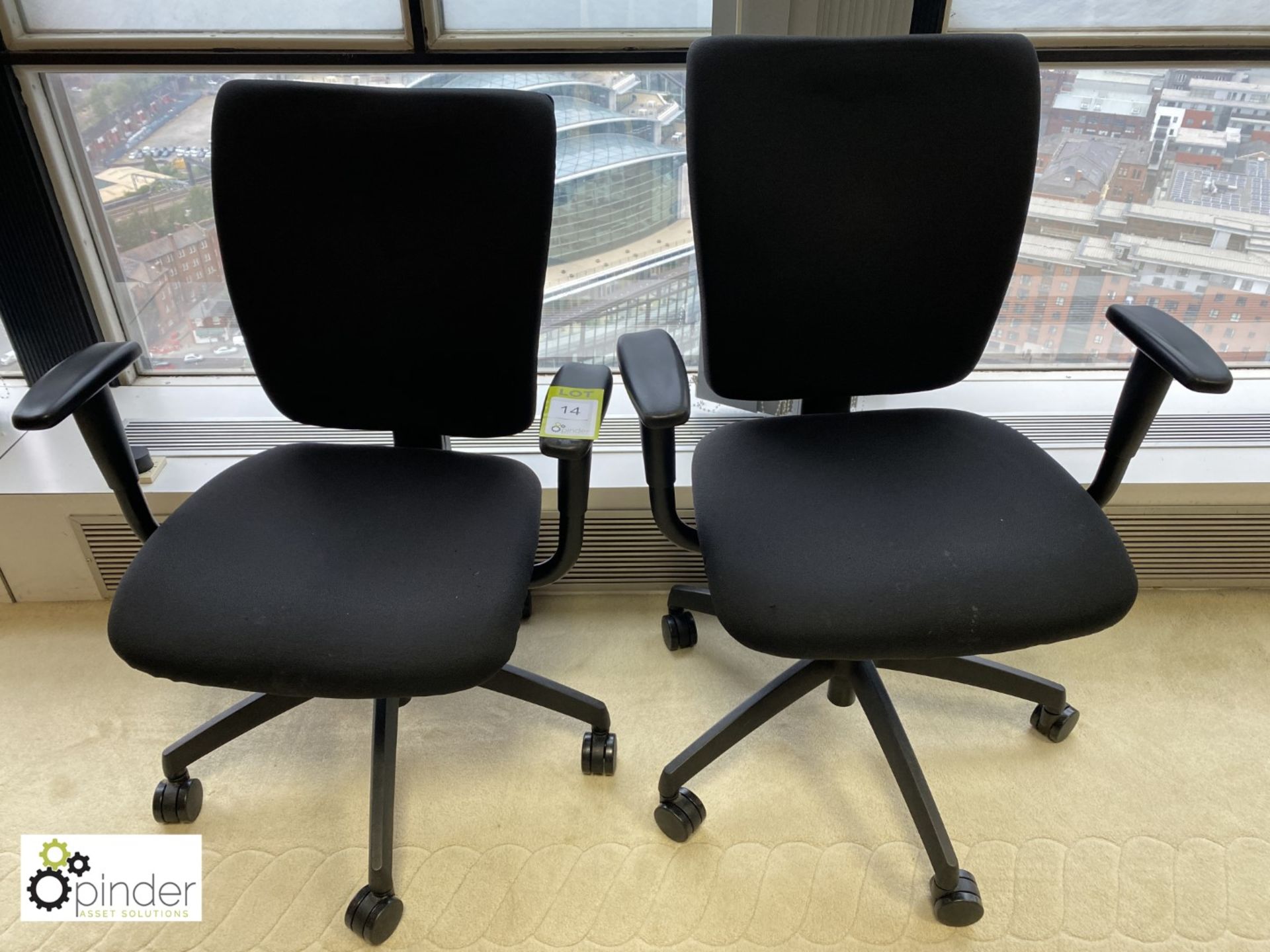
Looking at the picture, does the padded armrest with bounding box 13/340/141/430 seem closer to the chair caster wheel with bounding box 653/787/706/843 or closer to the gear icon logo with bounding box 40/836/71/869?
the gear icon logo with bounding box 40/836/71/869

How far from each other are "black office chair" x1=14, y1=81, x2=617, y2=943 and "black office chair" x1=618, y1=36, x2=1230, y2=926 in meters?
0.23

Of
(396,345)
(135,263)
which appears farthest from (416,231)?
(135,263)

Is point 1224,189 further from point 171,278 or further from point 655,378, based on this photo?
point 171,278

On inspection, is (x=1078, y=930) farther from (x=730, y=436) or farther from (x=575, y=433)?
(x=575, y=433)

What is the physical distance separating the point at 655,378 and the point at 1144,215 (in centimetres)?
130

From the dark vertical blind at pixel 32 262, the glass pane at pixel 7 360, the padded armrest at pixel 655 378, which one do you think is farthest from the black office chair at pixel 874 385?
the glass pane at pixel 7 360

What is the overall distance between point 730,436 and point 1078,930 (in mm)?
848

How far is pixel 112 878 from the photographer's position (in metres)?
1.16

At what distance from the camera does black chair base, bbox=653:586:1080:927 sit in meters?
1.11

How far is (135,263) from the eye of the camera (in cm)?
167

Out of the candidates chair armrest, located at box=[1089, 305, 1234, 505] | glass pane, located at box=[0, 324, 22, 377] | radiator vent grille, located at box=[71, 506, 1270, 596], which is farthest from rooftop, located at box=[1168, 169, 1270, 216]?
glass pane, located at box=[0, 324, 22, 377]

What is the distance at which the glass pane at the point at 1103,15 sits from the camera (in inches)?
55.2

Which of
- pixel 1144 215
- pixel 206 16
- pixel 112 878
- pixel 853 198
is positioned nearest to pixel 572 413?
pixel 853 198

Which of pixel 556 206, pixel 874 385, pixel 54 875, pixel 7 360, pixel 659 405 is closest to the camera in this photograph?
pixel 659 405
